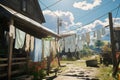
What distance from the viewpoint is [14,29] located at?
11445 millimetres

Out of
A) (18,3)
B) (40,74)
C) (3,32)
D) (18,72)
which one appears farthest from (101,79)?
(18,3)

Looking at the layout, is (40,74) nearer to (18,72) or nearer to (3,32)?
(18,72)

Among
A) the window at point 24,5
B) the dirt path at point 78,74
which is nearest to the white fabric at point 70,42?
the window at point 24,5

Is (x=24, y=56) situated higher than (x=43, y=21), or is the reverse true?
(x=43, y=21)

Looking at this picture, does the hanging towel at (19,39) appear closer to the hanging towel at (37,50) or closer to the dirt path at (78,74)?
the hanging towel at (37,50)

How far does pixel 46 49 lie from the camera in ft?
53.6

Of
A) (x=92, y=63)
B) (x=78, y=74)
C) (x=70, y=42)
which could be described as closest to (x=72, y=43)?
(x=70, y=42)

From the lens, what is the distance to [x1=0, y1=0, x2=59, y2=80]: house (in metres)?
9.82

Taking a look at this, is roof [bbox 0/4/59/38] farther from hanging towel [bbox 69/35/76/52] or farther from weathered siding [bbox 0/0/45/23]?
hanging towel [bbox 69/35/76/52]

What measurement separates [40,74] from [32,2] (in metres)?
11.9

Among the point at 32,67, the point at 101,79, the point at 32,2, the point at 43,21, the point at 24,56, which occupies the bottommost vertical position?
the point at 101,79

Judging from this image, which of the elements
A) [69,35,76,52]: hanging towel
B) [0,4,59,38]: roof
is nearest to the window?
[0,4,59,38]: roof

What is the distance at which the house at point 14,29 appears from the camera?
9820mm

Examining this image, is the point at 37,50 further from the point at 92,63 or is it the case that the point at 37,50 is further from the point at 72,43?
the point at 72,43
